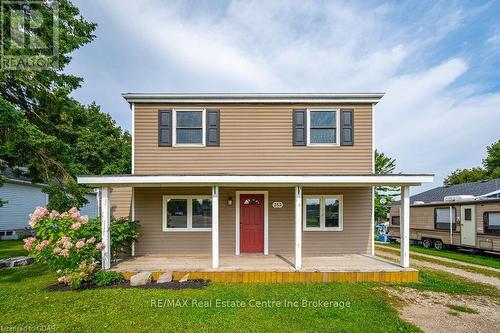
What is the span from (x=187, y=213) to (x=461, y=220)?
12420 mm

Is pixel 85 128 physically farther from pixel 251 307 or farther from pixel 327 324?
pixel 327 324

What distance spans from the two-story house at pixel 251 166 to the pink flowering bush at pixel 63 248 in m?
2.43

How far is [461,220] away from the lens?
12.2 m

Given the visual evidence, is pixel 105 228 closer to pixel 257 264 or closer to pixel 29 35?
pixel 257 264

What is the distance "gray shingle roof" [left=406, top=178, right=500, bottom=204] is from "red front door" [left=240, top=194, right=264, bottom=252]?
46.0 feet

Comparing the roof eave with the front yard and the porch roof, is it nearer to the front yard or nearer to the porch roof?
the porch roof

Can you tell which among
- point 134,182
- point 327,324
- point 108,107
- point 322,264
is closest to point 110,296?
point 134,182

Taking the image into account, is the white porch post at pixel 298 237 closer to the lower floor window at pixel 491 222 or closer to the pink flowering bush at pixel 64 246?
the pink flowering bush at pixel 64 246

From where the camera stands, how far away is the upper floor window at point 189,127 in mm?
8797

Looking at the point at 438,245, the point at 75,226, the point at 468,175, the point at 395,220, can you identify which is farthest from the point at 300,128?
the point at 468,175

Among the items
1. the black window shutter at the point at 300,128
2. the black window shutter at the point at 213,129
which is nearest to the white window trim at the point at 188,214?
the black window shutter at the point at 213,129

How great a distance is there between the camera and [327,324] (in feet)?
14.3

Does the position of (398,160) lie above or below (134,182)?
above

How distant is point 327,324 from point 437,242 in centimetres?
1261
